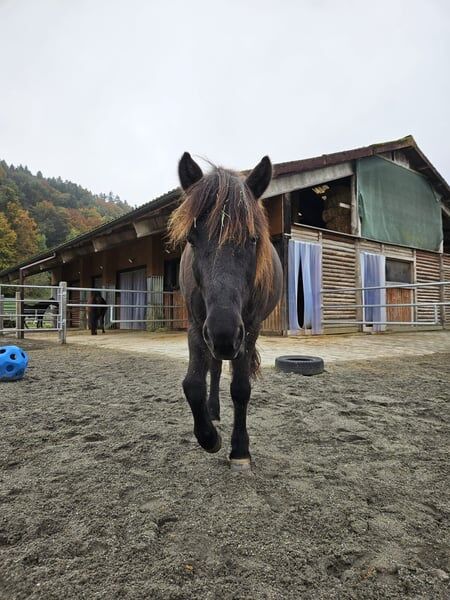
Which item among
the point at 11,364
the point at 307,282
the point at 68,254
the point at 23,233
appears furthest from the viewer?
the point at 23,233

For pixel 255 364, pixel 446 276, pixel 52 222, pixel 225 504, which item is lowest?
pixel 225 504

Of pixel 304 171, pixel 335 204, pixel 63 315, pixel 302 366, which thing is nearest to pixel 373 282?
pixel 335 204

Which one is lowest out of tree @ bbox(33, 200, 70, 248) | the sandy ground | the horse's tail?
→ the sandy ground

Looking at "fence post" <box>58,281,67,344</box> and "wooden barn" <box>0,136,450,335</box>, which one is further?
"wooden barn" <box>0,136,450,335</box>

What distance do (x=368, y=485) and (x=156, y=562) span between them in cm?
113

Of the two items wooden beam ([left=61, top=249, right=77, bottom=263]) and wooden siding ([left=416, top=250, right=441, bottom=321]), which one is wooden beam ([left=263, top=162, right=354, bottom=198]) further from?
wooden beam ([left=61, top=249, right=77, bottom=263])

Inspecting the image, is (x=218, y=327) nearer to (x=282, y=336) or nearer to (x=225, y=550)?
(x=225, y=550)

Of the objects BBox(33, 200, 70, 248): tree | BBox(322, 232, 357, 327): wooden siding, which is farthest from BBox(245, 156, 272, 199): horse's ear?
BBox(33, 200, 70, 248): tree

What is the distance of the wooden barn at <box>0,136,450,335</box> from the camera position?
9.73 meters

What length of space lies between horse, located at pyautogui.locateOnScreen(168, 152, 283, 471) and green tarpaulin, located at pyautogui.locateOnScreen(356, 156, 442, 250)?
10936mm

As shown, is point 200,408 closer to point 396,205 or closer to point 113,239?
point 113,239

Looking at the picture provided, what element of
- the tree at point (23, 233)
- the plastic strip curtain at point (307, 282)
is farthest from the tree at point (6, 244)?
the plastic strip curtain at point (307, 282)

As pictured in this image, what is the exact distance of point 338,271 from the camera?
11273 millimetres

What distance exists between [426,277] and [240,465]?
1469cm
